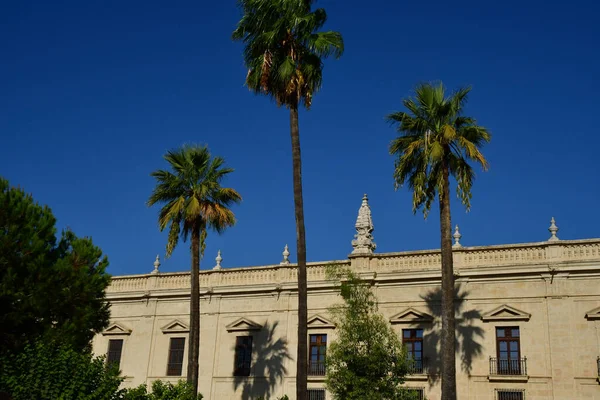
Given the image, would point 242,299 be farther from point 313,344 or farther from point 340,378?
point 340,378

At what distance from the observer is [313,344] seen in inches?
1240

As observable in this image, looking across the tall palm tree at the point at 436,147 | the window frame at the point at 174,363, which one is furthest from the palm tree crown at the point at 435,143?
the window frame at the point at 174,363

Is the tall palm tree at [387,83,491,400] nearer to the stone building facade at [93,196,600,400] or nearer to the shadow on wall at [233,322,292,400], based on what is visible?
the stone building facade at [93,196,600,400]

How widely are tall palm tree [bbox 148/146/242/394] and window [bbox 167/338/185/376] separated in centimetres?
810

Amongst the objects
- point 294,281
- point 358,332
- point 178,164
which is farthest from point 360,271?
point 178,164

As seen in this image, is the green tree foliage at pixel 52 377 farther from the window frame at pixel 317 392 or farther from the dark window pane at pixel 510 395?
the dark window pane at pixel 510 395

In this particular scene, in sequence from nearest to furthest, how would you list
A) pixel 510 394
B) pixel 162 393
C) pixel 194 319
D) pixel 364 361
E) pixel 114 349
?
pixel 162 393, pixel 364 361, pixel 194 319, pixel 510 394, pixel 114 349

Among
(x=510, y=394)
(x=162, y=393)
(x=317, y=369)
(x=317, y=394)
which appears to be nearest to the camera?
(x=162, y=393)

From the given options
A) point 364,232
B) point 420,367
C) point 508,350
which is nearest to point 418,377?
point 420,367

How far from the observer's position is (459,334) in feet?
93.7

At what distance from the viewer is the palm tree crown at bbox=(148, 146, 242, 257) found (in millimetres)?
28281

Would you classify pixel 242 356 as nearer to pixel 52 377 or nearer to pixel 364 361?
pixel 364 361

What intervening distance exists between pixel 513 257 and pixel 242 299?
44.4 feet

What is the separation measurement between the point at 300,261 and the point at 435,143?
678cm
